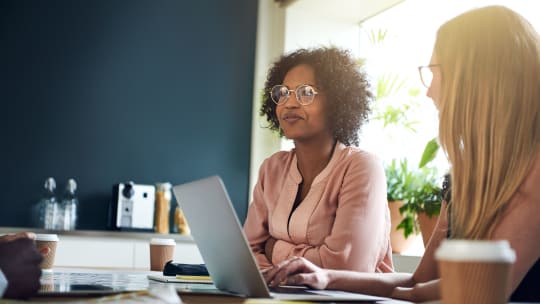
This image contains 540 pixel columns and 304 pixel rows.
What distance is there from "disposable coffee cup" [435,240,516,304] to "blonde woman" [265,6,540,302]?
48 cm

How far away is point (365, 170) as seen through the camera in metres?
2.16

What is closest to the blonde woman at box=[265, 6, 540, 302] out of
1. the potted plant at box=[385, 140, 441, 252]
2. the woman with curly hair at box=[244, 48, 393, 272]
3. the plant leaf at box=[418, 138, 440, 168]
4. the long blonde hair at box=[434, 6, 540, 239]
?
the long blonde hair at box=[434, 6, 540, 239]

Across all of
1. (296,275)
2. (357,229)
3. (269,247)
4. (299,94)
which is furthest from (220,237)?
(299,94)

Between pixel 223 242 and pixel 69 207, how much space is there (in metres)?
2.96

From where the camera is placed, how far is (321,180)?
2.24 m

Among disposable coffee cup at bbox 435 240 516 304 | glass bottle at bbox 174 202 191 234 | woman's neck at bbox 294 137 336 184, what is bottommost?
glass bottle at bbox 174 202 191 234

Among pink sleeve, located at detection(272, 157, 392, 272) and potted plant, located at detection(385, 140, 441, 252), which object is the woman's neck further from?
potted plant, located at detection(385, 140, 441, 252)

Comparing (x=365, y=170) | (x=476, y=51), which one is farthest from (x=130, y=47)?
(x=476, y=51)

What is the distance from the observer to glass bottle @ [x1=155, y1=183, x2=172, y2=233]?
13.5ft

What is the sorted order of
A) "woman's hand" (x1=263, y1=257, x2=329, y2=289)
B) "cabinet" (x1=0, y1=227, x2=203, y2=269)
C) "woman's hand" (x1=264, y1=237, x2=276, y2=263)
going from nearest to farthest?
"woman's hand" (x1=263, y1=257, x2=329, y2=289) < "woman's hand" (x1=264, y1=237, x2=276, y2=263) < "cabinet" (x1=0, y1=227, x2=203, y2=269)

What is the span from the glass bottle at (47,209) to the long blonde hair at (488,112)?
9.70ft

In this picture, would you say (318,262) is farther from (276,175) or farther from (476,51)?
(476,51)

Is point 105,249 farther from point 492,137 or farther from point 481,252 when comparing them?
point 481,252

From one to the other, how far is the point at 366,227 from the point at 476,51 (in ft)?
2.63
